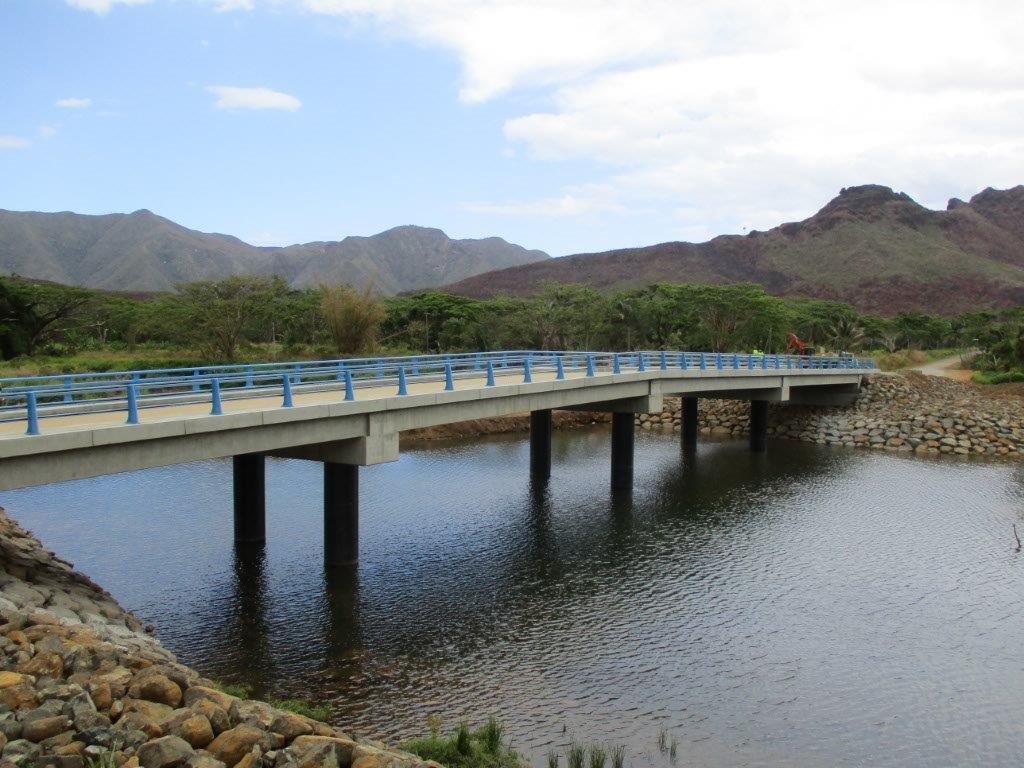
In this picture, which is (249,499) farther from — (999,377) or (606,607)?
(999,377)

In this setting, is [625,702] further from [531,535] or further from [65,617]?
[531,535]

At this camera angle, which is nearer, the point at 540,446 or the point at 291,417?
the point at 291,417

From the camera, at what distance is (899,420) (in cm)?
4628

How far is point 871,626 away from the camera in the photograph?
58.2 feet

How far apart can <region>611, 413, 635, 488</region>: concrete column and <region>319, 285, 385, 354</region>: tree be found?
29.1m

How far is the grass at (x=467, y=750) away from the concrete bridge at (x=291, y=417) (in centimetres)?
728

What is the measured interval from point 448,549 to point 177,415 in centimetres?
852

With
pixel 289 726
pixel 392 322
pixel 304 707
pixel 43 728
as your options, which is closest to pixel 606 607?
pixel 304 707

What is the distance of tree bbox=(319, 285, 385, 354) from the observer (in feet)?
185

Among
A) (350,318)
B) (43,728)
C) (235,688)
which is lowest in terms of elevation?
(235,688)

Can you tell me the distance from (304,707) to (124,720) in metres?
4.34

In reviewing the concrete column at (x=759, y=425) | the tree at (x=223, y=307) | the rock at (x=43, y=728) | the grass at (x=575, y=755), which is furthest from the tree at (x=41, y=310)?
the grass at (x=575, y=755)

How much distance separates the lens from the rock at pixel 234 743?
8.54 metres

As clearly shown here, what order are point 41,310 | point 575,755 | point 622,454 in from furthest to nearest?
point 41,310 → point 622,454 → point 575,755
